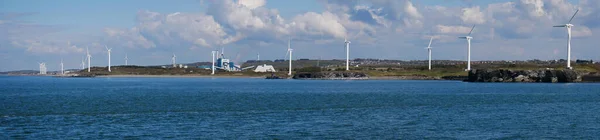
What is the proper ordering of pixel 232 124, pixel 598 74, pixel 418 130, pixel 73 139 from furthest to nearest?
pixel 598 74 → pixel 232 124 → pixel 418 130 → pixel 73 139

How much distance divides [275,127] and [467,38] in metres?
162

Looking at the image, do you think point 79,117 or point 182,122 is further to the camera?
point 79,117

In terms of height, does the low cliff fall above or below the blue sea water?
above

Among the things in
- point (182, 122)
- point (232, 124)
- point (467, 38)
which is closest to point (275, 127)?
point (232, 124)

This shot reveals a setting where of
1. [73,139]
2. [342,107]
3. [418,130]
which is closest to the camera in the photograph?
[73,139]

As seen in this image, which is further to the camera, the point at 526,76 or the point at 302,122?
the point at 526,76

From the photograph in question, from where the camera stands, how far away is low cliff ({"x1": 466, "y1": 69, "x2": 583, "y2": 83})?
16400cm

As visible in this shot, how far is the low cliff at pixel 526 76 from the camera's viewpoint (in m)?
164

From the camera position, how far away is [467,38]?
19925 cm

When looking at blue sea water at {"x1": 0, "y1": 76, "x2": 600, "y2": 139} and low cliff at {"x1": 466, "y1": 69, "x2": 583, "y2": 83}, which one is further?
low cliff at {"x1": 466, "y1": 69, "x2": 583, "y2": 83}

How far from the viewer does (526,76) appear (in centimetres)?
16925

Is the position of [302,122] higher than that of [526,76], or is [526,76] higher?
[526,76]

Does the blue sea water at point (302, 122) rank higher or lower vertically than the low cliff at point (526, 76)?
lower

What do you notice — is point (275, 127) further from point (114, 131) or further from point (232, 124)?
point (114, 131)
